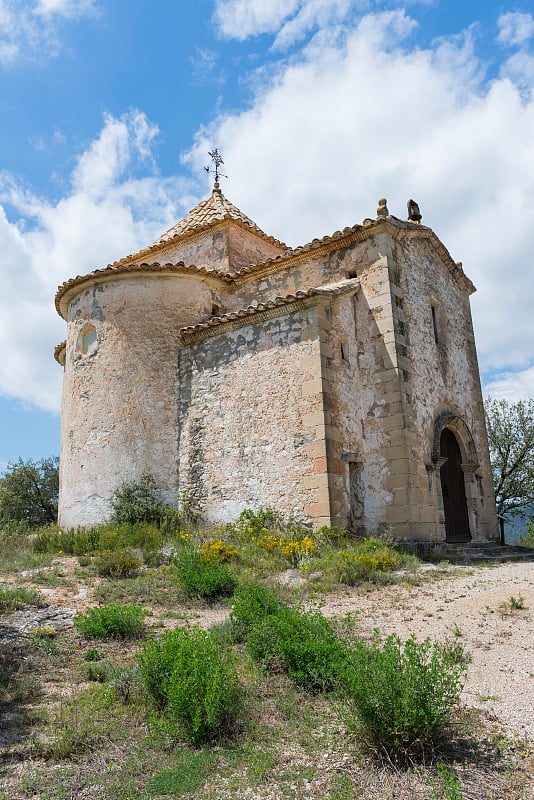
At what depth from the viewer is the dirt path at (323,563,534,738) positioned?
4.29 m

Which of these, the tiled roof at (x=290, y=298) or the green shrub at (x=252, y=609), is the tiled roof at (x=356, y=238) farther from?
the green shrub at (x=252, y=609)

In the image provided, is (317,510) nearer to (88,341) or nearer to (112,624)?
(112,624)

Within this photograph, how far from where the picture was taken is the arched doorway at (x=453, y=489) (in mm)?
13159

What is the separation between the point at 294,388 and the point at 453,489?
4.94 meters

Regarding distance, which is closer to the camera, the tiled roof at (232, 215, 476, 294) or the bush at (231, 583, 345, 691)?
the bush at (231, 583, 345, 691)

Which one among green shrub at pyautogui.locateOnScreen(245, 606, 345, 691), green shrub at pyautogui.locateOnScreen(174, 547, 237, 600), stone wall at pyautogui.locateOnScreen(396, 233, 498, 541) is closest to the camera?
green shrub at pyautogui.locateOnScreen(245, 606, 345, 691)

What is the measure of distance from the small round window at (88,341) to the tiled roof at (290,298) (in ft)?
7.38

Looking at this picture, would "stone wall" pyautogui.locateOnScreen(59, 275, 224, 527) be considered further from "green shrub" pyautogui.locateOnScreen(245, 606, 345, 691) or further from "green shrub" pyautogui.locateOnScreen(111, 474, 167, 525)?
"green shrub" pyautogui.locateOnScreen(245, 606, 345, 691)

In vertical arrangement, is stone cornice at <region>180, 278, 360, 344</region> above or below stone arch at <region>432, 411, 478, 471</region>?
above

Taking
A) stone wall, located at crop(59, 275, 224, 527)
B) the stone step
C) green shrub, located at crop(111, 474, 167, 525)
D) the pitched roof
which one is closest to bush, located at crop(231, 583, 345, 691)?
the stone step

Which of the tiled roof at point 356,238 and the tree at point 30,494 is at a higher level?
the tiled roof at point 356,238

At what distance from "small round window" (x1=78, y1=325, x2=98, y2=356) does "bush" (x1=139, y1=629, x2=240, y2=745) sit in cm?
1010

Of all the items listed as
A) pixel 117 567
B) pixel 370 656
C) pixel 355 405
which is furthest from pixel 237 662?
pixel 355 405

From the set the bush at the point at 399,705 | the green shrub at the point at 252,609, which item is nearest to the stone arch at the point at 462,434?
the green shrub at the point at 252,609
